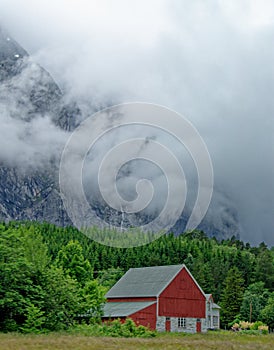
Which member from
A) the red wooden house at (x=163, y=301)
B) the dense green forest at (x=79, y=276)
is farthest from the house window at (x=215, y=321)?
the red wooden house at (x=163, y=301)

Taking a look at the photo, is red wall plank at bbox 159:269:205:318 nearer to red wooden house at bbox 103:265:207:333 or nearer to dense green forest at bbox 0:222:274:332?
red wooden house at bbox 103:265:207:333

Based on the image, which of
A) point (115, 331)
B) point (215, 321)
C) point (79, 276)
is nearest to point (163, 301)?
point (79, 276)

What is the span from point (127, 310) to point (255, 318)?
94.2 ft

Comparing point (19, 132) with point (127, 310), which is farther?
point (19, 132)

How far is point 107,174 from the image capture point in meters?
85.9

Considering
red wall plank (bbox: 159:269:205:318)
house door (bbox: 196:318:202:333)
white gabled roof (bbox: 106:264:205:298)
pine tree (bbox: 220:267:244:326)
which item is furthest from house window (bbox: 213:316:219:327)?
house door (bbox: 196:318:202:333)

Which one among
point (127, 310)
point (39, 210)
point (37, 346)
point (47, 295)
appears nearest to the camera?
point (37, 346)

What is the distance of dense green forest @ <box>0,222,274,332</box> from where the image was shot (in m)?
33.2

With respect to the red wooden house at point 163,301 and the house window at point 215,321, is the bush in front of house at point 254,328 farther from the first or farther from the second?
the house window at point 215,321

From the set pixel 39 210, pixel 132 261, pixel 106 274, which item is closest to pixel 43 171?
pixel 39 210

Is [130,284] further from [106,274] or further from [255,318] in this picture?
[106,274]

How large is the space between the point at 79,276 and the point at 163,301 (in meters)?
8.44

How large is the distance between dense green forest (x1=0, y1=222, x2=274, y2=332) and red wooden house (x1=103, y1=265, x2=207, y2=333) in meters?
4.02

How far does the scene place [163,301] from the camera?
2099 inches
